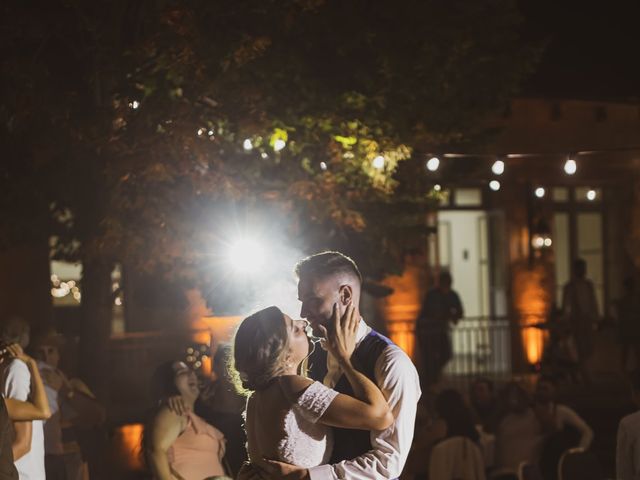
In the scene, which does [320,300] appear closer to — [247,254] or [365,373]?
[365,373]

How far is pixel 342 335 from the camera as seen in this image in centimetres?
416

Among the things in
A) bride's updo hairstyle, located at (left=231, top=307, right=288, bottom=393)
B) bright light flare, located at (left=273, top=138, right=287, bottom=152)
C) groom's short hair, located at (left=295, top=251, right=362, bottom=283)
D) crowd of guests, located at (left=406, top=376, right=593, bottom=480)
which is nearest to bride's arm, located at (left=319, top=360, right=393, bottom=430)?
bride's updo hairstyle, located at (left=231, top=307, right=288, bottom=393)

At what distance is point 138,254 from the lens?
12.5 m

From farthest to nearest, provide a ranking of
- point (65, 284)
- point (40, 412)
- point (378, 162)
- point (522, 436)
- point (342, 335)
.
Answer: point (65, 284), point (378, 162), point (522, 436), point (40, 412), point (342, 335)

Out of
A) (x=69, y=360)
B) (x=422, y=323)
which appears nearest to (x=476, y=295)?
(x=422, y=323)

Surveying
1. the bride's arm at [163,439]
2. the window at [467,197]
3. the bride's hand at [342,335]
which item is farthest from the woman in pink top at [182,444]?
the window at [467,197]

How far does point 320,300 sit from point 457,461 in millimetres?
5840

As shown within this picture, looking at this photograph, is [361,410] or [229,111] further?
[229,111]

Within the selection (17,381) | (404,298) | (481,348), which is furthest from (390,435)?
(404,298)

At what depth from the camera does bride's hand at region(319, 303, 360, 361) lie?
13.6ft

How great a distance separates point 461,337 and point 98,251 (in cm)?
797

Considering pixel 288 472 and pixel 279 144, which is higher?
pixel 279 144

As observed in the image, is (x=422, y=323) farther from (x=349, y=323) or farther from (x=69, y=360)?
(x=349, y=323)

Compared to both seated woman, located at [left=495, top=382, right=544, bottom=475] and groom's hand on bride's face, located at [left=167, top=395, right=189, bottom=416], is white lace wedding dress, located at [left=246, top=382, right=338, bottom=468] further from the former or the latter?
seated woman, located at [left=495, top=382, right=544, bottom=475]
